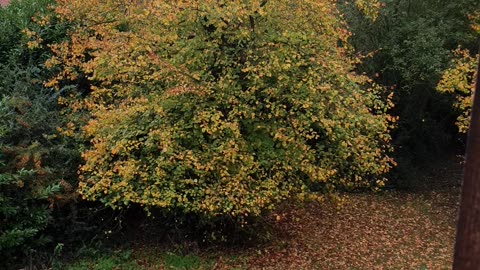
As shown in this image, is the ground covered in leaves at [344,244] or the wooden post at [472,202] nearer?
the wooden post at [472,202]

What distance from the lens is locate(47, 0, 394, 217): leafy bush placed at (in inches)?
273

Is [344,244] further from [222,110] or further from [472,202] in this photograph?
[472,202]

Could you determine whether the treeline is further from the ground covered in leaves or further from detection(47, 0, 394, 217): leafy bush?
the ground covered in leaves

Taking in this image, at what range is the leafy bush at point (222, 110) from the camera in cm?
693

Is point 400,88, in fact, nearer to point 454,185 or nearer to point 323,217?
point 454,185

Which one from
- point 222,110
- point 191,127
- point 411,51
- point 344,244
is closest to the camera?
point 191,127

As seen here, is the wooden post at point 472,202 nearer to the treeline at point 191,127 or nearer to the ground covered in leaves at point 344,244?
the treeline at point 191,127

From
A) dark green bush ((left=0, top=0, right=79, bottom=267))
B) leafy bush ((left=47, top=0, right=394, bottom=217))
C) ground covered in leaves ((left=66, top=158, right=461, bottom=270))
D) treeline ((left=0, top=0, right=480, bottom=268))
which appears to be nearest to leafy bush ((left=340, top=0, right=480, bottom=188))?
ground covered in leaves ((left=66, top=158, right=461, bottom=270))

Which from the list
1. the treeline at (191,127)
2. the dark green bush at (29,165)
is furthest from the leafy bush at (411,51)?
the dark green bush at (29,165)

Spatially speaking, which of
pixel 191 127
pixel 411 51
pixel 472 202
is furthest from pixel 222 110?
pixel 411 51

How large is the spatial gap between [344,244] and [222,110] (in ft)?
11.4

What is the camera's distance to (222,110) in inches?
288

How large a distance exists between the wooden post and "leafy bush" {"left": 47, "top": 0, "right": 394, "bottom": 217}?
16.3 feet

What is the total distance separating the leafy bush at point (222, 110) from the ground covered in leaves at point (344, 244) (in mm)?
994
